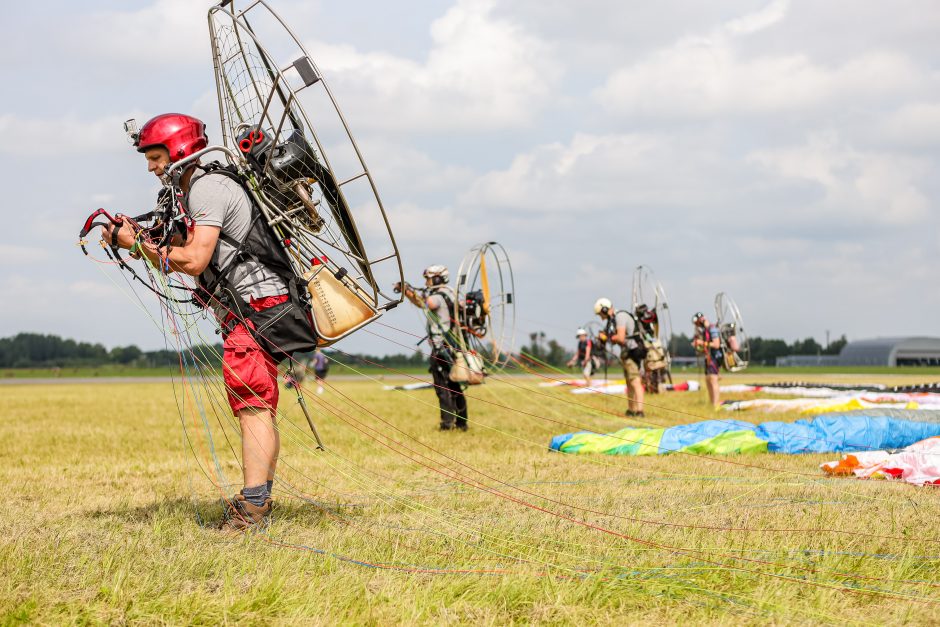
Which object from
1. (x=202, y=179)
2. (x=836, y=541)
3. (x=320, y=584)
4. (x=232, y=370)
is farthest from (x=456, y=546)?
(x=202, y=179)

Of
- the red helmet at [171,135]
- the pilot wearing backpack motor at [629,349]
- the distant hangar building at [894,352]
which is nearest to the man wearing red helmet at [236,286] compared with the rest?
the red helmet at [171,135]

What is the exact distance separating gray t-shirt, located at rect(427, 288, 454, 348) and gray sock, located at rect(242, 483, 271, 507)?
635cm

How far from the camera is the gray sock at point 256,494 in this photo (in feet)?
15.1

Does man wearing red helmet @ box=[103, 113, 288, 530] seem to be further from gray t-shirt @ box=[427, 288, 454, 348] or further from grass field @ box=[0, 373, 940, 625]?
gray t-shirt @ box=[427, 288, 454, 348]

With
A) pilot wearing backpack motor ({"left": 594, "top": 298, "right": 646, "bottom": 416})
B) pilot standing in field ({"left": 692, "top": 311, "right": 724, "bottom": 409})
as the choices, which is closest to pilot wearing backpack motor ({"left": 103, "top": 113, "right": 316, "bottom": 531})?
pilot wearing backpack motor ({"left": 594, "top": 298, "right": 646, "bottom": 416})

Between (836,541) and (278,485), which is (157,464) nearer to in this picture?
(278,485)

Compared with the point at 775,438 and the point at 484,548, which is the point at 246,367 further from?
the point at 775,438

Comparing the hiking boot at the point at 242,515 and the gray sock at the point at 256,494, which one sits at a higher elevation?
the gray sock at the point at 256,494

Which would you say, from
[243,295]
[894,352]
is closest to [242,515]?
[243,295]

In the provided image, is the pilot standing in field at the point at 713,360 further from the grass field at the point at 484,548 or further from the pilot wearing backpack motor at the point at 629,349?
the grass field at the point at 484,548

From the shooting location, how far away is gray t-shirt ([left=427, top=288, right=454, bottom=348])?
10977mm

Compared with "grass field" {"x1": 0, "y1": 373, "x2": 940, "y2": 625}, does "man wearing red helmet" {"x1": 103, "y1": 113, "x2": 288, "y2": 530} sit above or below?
above

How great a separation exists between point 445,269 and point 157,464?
459cm

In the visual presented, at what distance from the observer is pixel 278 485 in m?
6.30
